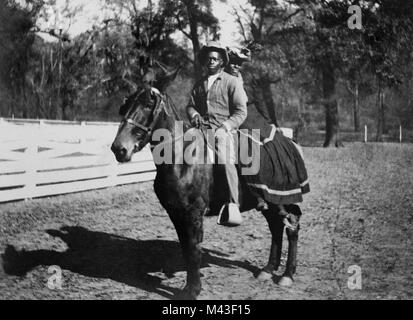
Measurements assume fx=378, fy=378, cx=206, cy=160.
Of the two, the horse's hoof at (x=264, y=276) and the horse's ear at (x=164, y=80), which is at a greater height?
the horse's ear at (x=164, y=80)

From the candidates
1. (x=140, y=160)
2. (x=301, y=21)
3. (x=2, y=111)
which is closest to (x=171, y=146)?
(x=140, y=160)

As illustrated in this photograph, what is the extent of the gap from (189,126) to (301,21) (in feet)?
43.5

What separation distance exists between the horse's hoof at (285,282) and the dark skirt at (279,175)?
95 cm

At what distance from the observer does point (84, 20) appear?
9.72 m

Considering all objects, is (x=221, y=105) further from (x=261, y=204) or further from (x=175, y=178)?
(x=261, y=204)

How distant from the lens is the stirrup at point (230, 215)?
4.20m

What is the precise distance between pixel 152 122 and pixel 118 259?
2.59 metres

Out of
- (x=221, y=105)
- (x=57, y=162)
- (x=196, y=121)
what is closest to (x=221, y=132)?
(x=196, y=121)

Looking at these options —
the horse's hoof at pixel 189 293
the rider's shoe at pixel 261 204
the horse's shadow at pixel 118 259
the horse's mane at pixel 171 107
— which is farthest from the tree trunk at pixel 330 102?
the horse's hoof at pixel 189 293

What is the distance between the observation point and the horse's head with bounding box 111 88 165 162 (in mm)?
3738

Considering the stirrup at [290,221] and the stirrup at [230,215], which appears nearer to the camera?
the stirrup at [230,215]

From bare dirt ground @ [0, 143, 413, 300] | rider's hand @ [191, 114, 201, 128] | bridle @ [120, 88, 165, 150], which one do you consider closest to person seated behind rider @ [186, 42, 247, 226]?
rider's hand @ [191, 114, 201, 128]

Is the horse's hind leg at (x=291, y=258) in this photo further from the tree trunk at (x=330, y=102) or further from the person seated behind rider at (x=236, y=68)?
the tree trunk at (x=330, y=102)
